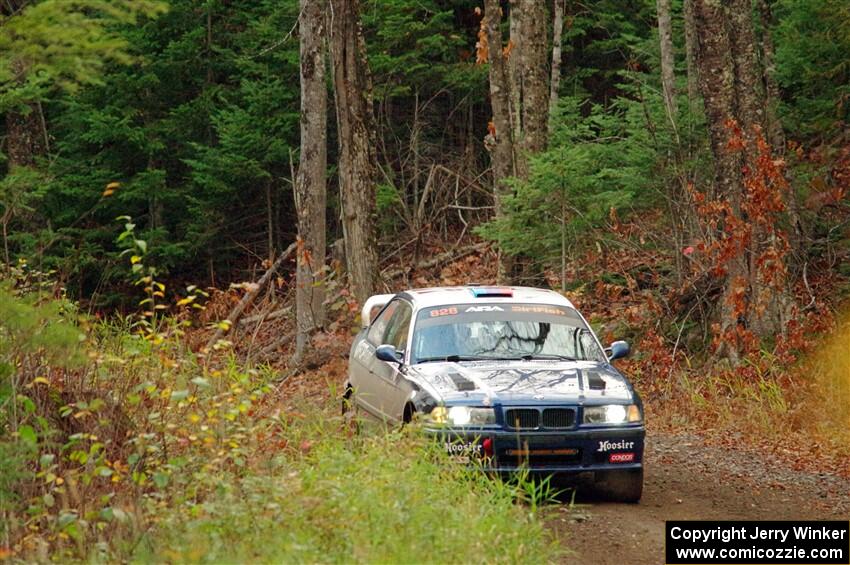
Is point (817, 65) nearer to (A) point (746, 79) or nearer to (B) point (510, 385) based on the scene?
(A) point (746, 79)

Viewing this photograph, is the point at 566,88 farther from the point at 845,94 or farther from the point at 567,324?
the point at 567,324

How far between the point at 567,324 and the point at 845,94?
10184 mm

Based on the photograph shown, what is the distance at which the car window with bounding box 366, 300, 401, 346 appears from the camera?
13.1m

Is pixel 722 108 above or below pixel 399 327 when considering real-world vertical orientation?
above

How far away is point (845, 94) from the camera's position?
19.9 meters

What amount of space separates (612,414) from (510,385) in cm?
87

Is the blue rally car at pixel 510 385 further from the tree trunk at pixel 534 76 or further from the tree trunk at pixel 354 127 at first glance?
the tree trunk at pixel 534 76

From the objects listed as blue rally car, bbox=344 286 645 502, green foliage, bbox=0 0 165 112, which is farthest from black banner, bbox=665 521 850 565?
green foliage, bbox=0 0 165 112

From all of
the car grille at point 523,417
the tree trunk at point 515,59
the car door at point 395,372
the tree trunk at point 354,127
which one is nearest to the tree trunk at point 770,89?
the tree trunk at point 515,59

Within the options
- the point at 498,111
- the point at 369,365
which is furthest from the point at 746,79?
the point at 369,365

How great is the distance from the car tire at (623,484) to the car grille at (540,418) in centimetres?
62

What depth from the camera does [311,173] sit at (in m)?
22.8

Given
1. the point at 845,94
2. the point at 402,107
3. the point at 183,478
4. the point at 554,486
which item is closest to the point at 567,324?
the point at 554,486

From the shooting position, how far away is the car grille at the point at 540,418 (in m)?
10.0
